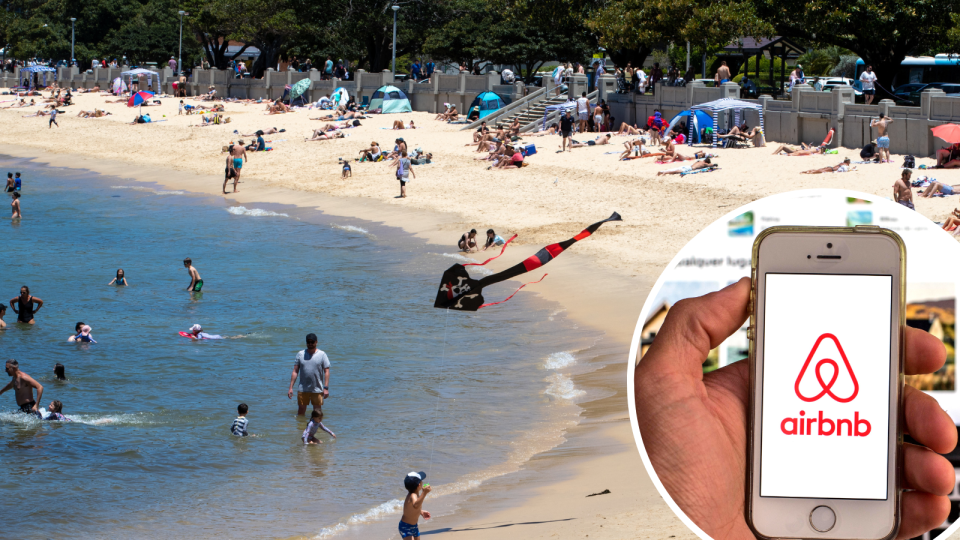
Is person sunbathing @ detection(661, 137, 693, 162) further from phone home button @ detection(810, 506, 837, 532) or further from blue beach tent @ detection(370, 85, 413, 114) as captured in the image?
phone home button @ detection(810, 506, 837, 532)

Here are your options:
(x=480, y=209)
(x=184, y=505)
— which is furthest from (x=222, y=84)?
(x=184, y=505)

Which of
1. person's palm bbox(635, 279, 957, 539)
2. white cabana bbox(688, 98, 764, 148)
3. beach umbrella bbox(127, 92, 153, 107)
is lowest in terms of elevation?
person's palm bbox(635, 279, 957, 539)

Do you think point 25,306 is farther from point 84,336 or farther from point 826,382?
point 826,382

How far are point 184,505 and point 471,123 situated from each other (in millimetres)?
33097

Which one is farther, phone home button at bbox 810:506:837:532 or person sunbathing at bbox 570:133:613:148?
person sunbathing at bbox 570:133:613:148

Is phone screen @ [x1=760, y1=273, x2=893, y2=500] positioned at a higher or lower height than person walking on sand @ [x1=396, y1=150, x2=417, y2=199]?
lower

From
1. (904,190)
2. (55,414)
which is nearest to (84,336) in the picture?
(55,414)

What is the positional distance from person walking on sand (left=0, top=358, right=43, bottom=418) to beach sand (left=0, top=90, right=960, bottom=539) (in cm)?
750

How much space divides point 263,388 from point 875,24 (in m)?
25.4

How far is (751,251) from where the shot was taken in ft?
6.68

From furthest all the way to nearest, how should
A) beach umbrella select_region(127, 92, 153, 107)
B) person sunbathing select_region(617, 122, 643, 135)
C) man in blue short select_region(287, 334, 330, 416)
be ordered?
1. beach umbrella select_region(127, 92, 153, 107)
2. person sunbathing select_region(617, 122, 643, 135)
3. man in blue short select_region(287, 334, 330, 416)

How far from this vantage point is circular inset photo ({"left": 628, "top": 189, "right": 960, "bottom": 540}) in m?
1.98

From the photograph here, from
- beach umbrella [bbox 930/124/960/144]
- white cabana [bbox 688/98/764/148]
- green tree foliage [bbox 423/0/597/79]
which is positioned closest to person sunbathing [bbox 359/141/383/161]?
white cabana [bbox 688/98/764/148]

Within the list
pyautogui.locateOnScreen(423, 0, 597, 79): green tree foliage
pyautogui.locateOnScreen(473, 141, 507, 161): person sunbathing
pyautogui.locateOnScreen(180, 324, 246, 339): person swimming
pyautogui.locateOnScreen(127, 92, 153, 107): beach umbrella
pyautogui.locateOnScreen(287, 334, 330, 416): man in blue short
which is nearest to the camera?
pyautogui.locateOnScreen(287, 334, 330, 416): man in blue short
